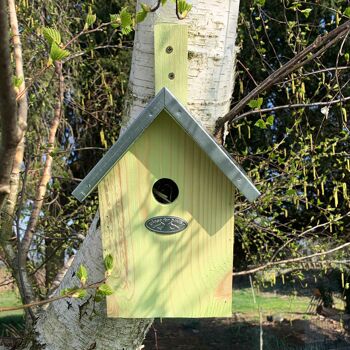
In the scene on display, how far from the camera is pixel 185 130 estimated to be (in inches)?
44.6

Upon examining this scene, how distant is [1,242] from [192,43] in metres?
1.02

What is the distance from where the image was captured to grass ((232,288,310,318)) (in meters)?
6.75

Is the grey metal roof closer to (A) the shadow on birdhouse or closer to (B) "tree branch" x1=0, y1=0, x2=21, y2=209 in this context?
(A) the shadow on birdhouse

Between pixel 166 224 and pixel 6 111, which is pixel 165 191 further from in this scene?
pixel 6 111

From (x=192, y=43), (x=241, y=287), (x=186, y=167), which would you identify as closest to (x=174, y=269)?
(x=186, y=167)

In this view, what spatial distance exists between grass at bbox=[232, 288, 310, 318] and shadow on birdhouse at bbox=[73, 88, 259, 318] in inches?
215

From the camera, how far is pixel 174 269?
128cm

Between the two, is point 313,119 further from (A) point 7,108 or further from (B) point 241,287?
(B) point 241,287

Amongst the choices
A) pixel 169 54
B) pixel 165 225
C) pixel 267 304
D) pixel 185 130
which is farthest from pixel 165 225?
pixel 267 304

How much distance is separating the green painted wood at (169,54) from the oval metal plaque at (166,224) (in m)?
0.31

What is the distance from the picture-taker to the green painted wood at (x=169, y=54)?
1177 millimetres

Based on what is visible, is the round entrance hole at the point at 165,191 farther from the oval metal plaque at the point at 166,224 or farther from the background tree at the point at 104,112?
the background tree at the point at 104,112

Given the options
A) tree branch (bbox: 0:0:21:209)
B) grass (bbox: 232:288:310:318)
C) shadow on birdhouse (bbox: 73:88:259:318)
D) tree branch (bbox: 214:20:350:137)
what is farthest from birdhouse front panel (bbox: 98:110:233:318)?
grass (bbox: 232:288:310:318)

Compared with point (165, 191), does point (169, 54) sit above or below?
above
